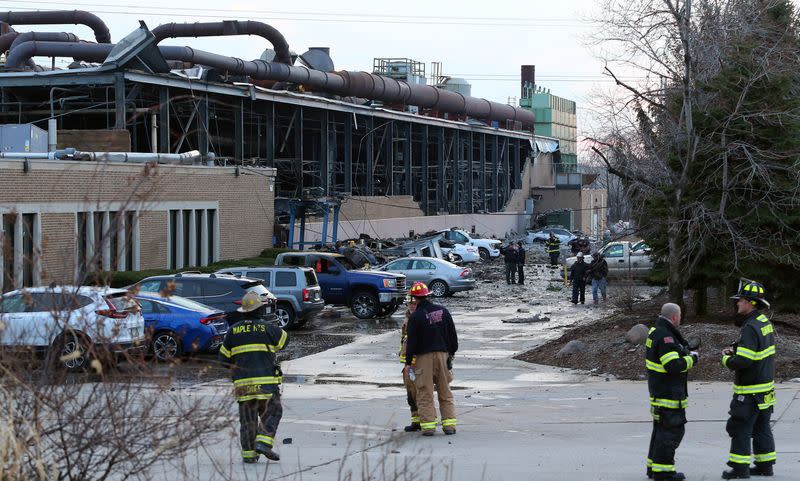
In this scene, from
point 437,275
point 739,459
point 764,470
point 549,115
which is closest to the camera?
point 739,459

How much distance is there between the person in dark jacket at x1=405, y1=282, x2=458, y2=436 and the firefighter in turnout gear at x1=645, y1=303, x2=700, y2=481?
300cm

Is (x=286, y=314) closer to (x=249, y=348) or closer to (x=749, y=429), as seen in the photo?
(x=249, y=348)

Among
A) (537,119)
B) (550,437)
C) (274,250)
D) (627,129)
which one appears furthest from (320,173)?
(537,119)

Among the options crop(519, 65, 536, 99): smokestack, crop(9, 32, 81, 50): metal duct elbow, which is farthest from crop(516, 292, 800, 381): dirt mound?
crop(519, 65, 536, 99): smokestack

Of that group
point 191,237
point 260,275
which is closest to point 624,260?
point 191,237

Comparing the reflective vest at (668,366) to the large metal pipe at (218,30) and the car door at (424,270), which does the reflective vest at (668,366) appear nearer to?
the car door at (424,270)

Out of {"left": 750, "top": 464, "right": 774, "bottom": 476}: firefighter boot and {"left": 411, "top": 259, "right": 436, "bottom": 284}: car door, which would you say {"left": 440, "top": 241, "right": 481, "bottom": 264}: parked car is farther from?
{"left": 750, "top": 464, "right": 774, "bottom": 476}: firefighter boot

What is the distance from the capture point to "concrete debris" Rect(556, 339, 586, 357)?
816 inches

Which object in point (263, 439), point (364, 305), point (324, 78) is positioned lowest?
point (364, 305)

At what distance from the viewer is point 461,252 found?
52344 mm

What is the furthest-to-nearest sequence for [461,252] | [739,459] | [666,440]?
[461,252] < [739,459] < [666,440]

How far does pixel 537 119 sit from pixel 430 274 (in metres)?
74.6

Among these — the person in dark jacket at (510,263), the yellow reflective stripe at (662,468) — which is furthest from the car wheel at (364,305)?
the yellow reflective stripe at (662,468)

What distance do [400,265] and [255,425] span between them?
2696 centimetres
